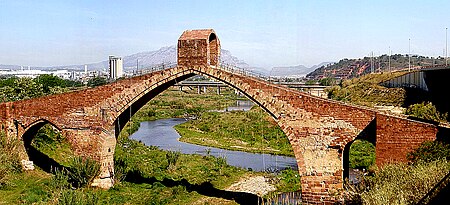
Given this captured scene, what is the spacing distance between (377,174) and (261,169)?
14653 millimetres

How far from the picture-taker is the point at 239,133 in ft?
142

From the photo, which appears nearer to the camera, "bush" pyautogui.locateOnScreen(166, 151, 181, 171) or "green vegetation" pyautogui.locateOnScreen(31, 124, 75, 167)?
"green vegetation" pyautogui.locateOnScreen(31, 124, 75, 167)

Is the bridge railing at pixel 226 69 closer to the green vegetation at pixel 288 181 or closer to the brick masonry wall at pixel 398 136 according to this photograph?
the brick masonry wall at pixel 398 136

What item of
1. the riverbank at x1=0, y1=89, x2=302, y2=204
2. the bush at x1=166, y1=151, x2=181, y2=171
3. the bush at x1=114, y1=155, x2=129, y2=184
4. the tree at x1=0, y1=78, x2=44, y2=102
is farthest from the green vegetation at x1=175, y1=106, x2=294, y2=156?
the bush at x1=114, y1=155, x2=129, y2=184

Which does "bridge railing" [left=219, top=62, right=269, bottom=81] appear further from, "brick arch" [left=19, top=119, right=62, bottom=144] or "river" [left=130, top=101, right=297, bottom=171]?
"river" [left=130, top=101, right=297, bottom=171]

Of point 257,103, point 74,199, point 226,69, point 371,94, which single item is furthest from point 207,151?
point 371,94

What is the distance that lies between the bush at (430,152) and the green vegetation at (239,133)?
62.1 ft

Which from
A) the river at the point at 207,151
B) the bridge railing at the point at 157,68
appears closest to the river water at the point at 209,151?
the river at the point at 207,151

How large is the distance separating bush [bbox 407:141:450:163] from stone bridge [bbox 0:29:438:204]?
222 mm

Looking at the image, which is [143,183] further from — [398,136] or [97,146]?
[398,136]

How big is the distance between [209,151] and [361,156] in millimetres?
11275

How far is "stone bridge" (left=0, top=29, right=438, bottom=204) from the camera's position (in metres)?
14.7

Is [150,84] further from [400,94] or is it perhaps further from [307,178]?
[400,94]

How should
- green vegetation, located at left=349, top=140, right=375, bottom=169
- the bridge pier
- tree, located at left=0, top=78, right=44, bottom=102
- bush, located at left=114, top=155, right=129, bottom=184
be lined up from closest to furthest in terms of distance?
the bridge pier < bush, located at left=114, top=155, right=129, bottom=184 < green vegetation, located at left=349, top=140, right=375, bottom=169 < tree, located at left=0, top=78, right=44, bottom=102
